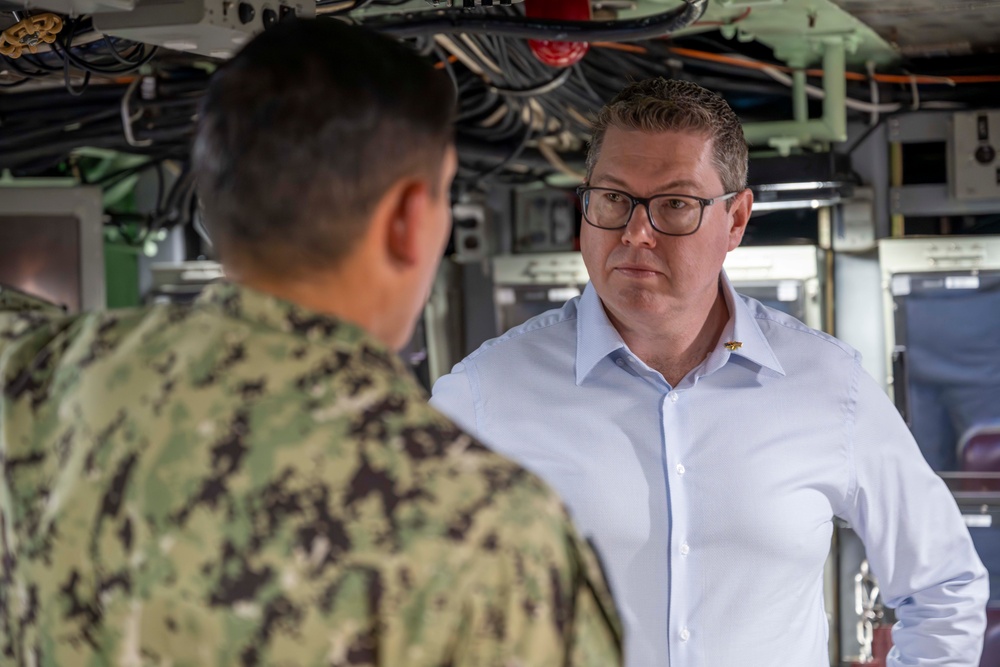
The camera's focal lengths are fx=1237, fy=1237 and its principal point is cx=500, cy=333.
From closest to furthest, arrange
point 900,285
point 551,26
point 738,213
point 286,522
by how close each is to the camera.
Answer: point 286,522 < point 738,213 < point 551,26 < point 900,285

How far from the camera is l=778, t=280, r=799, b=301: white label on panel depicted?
173 inches

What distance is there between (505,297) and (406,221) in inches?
154

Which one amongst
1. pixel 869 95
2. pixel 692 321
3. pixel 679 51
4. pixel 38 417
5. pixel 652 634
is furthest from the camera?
pixel 869 95

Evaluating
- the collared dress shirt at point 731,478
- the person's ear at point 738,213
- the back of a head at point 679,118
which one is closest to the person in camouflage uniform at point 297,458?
the collared dress shirt at point 731,478

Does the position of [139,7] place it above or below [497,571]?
above

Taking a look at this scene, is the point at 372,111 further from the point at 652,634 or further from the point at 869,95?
the point at 869,95

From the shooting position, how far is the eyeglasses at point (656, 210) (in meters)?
1.95

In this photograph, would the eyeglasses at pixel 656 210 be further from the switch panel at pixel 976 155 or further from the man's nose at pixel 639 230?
the switch panel at pixel 976 155

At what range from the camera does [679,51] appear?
3693mm

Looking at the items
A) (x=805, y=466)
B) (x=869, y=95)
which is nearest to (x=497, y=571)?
(x=805, y=466)

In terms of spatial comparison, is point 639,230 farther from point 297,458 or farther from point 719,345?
point 297,458

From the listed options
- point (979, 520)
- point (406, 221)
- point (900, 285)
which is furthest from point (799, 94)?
point (406, 221)

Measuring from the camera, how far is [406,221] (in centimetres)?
92

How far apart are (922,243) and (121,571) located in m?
3.89
